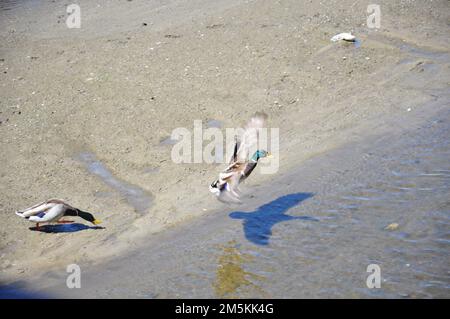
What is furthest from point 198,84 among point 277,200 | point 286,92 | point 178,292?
point 178,292

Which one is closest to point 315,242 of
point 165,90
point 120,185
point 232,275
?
point 232,275

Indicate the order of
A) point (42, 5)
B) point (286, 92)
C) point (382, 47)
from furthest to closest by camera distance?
point (42, 5) < point (382, 47) < point (286, 92)

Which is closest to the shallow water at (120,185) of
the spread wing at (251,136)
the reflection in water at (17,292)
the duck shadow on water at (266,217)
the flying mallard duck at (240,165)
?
the flying mallard duck at (240,165)

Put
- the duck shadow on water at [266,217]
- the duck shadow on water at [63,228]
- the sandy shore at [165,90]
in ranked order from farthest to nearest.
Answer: the sandy shore at [165,90] → the duck shadow on water at [63,228] → the duck shadow on water at [266,217]

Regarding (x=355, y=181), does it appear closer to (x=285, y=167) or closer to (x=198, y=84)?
(x=285, y=167)

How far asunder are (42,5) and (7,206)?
336 inches

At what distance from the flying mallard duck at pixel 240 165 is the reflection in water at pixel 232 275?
2.19 ft

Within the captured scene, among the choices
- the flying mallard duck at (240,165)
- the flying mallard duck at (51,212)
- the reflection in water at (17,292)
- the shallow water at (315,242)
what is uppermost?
the flying mallard duck at (240,165)

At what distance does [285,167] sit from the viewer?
29.6ft

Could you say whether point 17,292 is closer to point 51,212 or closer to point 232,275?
point 51,212

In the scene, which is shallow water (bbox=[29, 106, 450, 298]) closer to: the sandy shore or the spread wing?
the sandy shore

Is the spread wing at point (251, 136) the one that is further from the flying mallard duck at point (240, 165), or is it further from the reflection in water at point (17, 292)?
the reflection in water at point (17, 292)

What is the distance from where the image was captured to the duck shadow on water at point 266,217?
296 inches

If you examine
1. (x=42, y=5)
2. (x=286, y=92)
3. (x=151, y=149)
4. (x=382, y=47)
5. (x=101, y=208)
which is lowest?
(x=101, y=208)
